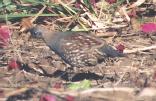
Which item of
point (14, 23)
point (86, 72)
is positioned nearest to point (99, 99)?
point (86, 72)

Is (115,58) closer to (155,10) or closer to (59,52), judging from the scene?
(59,52)

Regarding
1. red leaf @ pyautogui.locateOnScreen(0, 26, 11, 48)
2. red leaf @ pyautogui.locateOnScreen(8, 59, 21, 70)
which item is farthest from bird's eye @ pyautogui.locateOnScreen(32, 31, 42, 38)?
red leaf @ pyautogui.locateOnScreen(8, 59, 21, 70)

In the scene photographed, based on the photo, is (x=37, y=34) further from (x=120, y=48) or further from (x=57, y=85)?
(x=57, y=85)

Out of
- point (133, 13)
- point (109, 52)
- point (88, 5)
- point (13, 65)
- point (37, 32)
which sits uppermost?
point (88, 5)

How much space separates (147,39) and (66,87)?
183 centimetres

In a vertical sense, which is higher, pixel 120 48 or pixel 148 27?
pixel 148 27

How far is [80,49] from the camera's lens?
6.52 meters

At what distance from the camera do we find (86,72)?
21.7 ft

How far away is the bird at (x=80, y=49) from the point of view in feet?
21.0

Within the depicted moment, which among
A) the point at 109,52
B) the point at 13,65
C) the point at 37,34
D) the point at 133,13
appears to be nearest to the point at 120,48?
the point at 109,52

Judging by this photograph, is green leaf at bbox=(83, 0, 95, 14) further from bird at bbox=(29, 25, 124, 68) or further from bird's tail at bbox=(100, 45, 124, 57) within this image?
bird's tail at bbox=(100, 45, 124, 57)

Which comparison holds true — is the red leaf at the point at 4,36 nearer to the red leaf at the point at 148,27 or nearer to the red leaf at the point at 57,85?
the red leaf at the point at 57,85

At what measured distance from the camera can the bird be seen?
6.40 m

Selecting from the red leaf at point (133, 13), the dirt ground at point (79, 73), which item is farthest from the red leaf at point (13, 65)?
the red leaf at point (133, 13)
